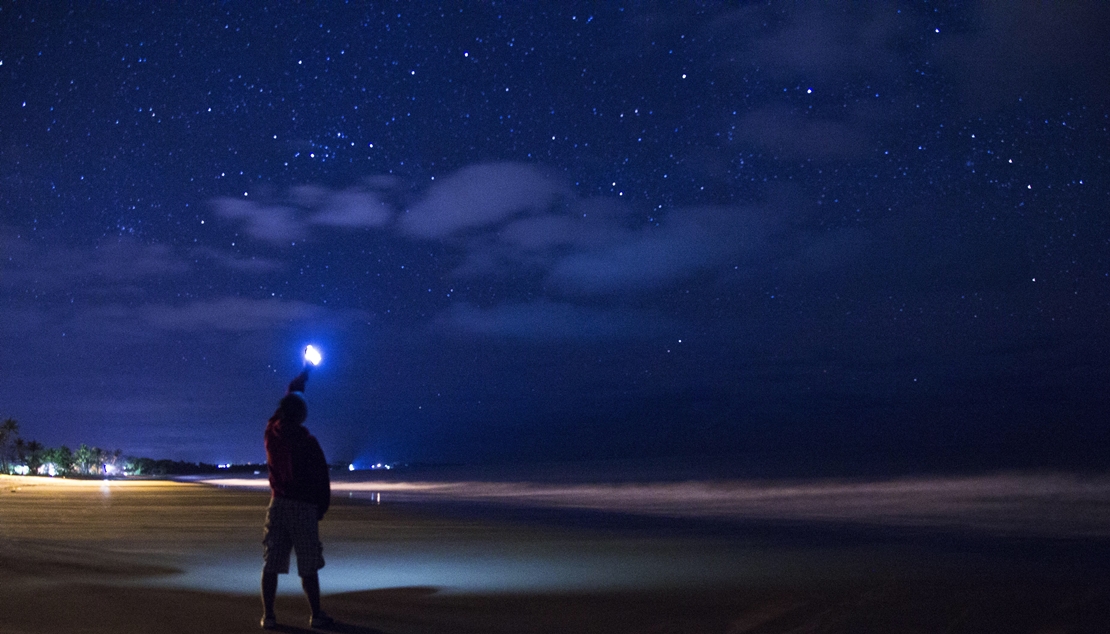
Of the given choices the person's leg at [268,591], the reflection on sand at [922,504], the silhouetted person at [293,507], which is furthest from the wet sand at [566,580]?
the reflection on sand at [922,504]

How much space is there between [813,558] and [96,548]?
8903mm

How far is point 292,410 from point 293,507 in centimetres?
67

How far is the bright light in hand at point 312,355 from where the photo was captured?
6.22 m

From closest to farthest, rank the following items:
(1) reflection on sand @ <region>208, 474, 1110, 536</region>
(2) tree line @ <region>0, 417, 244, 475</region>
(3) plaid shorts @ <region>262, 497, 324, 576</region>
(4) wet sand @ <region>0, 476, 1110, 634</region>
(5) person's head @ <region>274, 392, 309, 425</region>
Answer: (3) plaid shorts @ <region>262, 497, 324, 576</region>
(5) person's head @ <region>274, 392, 309, 425</region>
(4) wet sand @ <region>0, 476, 1110, 634</region>
(1) reflection on sand @ <region>208, 474, 1110, 536</region>
(2) tree line @ <region>0, 417, 244, 475</region>

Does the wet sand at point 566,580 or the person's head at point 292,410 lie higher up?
the person's head at point 292,410

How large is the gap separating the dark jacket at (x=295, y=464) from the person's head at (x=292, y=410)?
0.09ft

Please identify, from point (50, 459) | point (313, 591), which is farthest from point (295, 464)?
point (50, 459)

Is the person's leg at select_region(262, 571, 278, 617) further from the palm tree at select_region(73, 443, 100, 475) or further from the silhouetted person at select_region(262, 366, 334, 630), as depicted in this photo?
the palm tree at select_region(73, 443, 100, 475)

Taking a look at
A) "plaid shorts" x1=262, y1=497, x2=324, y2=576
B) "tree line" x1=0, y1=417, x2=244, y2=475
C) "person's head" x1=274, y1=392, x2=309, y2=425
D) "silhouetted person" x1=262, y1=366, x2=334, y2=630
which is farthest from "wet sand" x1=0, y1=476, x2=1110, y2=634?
"tree line" x1=0, y1=417, x2=244, y2=475

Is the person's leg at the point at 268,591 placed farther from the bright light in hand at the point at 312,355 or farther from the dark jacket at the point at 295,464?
the bright light in hand at the point at 312,355

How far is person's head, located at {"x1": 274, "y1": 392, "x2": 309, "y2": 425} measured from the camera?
5809 mm

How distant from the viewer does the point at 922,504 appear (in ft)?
78.7

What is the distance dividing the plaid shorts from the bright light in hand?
3.48 ft

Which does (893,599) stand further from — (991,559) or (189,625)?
(189,625)
